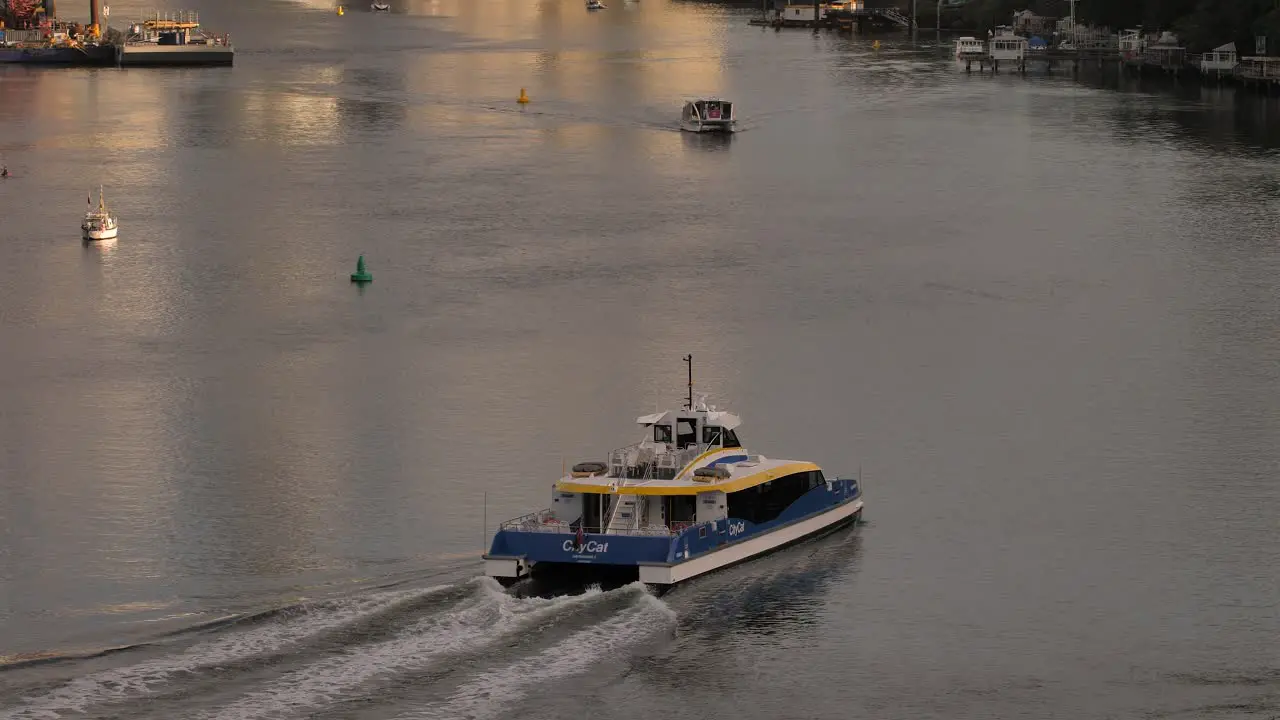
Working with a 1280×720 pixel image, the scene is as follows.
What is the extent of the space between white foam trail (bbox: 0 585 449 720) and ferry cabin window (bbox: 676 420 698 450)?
6.37 meters

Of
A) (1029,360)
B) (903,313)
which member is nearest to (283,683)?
(1029,360)

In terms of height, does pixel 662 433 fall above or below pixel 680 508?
above

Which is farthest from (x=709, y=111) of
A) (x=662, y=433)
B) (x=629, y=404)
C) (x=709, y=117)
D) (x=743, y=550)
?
(x=743, y=550)

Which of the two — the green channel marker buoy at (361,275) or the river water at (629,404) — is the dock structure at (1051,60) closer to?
the river water at (629,404)

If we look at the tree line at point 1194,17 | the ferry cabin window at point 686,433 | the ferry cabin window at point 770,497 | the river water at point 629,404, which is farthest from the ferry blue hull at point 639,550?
the tree line at point 1194,17

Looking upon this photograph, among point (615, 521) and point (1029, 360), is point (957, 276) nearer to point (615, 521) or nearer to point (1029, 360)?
point (1029, 360)

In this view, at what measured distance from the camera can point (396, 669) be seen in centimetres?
3047

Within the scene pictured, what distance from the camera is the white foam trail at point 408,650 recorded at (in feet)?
95.6

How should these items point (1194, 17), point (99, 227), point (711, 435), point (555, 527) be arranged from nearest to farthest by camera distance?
point (555, 527) → point (711, 435) → point (99, 227) → point (1194, 17)

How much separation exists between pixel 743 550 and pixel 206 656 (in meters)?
10.0

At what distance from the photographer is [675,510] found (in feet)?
120

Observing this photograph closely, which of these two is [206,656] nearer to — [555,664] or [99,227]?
[555,664]

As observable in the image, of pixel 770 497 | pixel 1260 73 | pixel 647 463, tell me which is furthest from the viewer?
pixel 1260 73

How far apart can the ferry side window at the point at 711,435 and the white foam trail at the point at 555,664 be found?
17.3 ft
